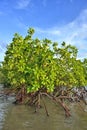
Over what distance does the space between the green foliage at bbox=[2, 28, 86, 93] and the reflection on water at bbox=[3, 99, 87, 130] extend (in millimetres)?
2171

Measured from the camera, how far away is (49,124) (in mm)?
19859

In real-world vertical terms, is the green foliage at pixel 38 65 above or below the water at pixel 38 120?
above

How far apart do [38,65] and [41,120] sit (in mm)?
5332

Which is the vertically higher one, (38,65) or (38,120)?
(38,65)

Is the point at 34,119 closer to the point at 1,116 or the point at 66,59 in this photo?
the point at 1,116

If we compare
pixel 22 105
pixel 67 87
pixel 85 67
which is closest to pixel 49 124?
pixel 22 105

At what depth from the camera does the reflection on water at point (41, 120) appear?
61.7 ft

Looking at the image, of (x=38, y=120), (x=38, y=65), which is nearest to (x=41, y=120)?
(x=38, y=120)

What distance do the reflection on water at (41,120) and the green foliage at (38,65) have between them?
2.17 m

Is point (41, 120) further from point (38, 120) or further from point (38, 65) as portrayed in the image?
point (38, 65)

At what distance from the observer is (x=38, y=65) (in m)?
24.4

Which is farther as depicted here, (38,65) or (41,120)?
(38,65)

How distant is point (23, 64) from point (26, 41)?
3031 mm

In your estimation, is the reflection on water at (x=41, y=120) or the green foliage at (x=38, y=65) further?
the green foliage at (x=38, y=65)
